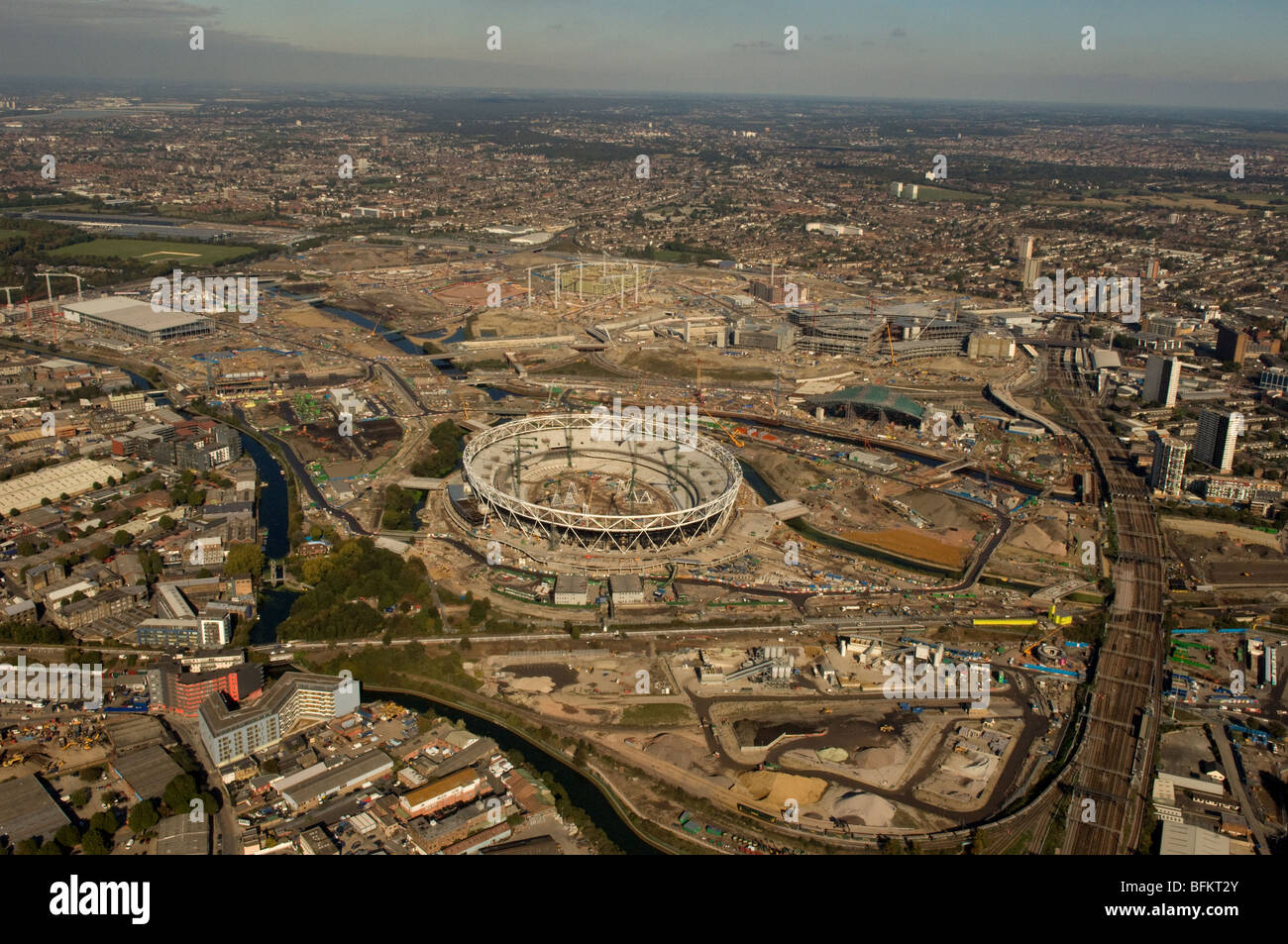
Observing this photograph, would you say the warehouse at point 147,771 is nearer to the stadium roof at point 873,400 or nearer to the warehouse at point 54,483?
the warehouse at point 54,483

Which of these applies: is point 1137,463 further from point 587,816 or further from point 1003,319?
point 587,816

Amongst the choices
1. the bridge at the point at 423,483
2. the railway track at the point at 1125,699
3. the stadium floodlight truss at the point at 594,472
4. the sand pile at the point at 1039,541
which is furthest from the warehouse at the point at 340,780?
the sand pile at the point at 1039,541

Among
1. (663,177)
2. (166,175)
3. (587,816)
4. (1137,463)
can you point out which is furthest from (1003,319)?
(166,175)

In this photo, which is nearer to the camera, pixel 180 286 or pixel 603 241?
pixel 180 286

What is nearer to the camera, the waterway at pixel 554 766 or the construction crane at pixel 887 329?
the waterway at pixel 554 766

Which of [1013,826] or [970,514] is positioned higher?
A: [970,514]

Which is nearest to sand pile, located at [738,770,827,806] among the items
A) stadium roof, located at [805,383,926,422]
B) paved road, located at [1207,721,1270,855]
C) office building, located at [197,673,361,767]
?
paved road, located at [1207,721,1270,855]

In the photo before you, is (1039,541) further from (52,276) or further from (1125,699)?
(52,276)
